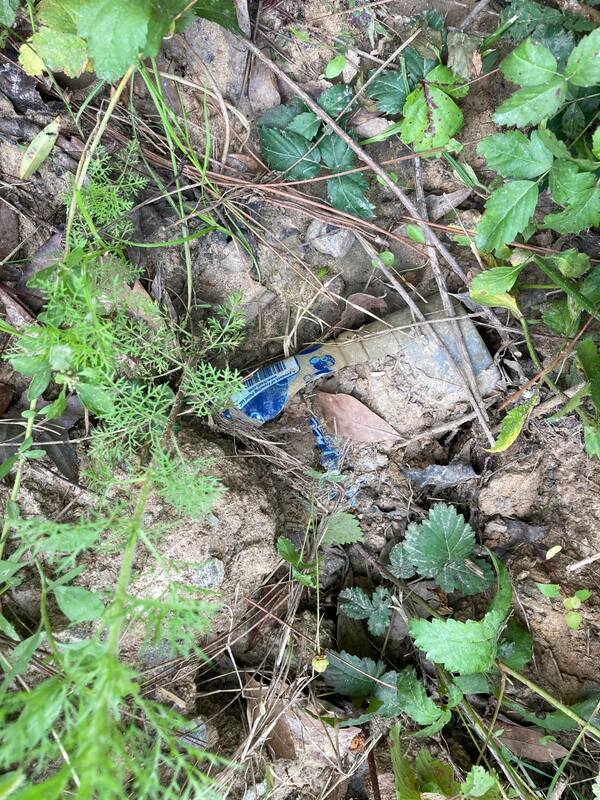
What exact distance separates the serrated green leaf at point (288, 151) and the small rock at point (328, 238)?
0.18m

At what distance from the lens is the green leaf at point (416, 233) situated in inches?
78.8

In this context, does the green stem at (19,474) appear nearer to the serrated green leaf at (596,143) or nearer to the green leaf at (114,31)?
the green leaf at (114,31)

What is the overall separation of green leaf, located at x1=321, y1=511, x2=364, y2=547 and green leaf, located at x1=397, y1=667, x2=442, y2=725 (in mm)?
468

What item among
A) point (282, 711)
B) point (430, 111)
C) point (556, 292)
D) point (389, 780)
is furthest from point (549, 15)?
point (389, 780)

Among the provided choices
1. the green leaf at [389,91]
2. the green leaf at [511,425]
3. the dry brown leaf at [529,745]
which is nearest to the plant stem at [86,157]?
the green leaf at [389,91]

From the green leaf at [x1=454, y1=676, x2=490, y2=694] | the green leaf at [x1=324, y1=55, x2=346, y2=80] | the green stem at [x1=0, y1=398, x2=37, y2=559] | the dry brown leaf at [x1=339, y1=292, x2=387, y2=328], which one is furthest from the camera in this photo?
the dry brown leaf at [x1=339, y1=292, x2=387, y2=328]

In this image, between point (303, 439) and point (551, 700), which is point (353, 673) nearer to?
point (551, 700)

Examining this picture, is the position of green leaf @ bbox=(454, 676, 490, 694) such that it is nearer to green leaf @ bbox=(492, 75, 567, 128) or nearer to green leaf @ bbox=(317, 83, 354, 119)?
green leaf @ bbox=(492, 75, 567, 128)

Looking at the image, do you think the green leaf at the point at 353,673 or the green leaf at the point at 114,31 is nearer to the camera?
the green leaf at the point at 114,31

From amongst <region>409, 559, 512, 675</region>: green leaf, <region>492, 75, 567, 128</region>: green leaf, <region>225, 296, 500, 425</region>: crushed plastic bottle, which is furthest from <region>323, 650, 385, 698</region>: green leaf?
<region>492, 75, 567, 128</region>: green leaf

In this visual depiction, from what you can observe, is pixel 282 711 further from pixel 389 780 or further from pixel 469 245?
pixel 469 245

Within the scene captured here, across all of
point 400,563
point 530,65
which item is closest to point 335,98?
point 530,65

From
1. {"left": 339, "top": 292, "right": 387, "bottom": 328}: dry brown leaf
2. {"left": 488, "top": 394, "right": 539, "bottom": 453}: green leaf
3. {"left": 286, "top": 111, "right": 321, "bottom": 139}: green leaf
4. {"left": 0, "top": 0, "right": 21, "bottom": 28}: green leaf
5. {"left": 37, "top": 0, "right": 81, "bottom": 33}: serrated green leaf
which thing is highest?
{"left": 0, "top": 0, "right": 21, "bottom": 28}: green leaf

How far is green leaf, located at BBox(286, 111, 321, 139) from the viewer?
190 cm
